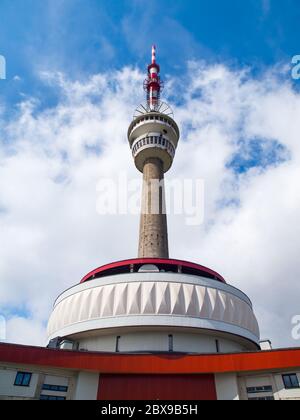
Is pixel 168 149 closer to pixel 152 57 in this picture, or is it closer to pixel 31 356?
pixel 152 57

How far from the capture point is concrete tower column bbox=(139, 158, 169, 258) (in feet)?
137

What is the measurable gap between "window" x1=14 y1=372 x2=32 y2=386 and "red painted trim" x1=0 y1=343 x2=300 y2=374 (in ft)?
3.17

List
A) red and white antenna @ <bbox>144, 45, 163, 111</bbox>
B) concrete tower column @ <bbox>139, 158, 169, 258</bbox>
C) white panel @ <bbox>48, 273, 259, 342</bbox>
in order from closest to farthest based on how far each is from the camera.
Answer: white panel @ <bbox>48, 273, 259, 342</bbox>
concrete tower column @ <bbox>139, 158, 169, 258</bbox>
red and white antenna @ <bbox>144, 45, 163, 111</bbox>

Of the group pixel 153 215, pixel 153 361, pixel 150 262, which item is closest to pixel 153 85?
pixel 153 215

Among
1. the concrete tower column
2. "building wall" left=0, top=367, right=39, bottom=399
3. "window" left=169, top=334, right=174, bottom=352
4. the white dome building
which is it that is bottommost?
"building wall" left=0, top=367, right=39, bottom=399

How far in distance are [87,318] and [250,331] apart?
54.6 feet

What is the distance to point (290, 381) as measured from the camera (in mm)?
21844

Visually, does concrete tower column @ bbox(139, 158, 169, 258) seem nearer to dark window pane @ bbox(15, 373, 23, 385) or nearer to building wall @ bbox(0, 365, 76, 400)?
building wall @ bbox(0, 365, 76, 400)

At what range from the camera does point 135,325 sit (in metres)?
27.8

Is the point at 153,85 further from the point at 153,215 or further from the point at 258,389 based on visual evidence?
the point at 258,389

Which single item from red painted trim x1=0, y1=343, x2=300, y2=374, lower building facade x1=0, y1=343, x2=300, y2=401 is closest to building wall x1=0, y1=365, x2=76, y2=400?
lower building facade x1=0, y1=343, x2=300, y2=401

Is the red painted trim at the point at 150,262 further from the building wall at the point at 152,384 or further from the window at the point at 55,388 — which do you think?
the window at the point at 55,388

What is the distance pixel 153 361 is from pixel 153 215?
24373 mm
